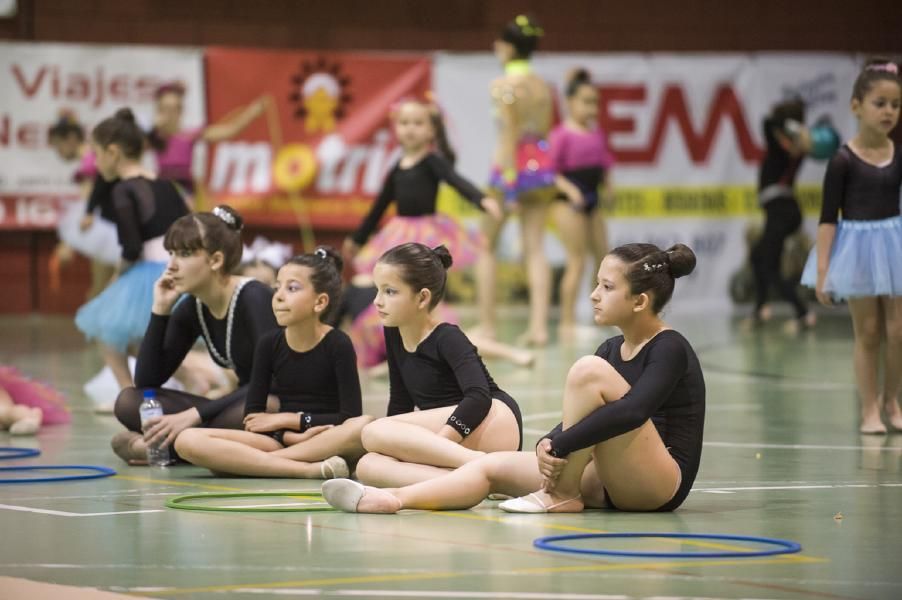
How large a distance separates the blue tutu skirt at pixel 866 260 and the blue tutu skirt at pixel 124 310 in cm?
328

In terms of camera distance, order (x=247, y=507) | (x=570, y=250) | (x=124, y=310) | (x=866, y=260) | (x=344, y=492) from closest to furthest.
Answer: (x=344, y=492) < (x=247, y=507) < (x=866, y=260) < (x=124, y=310) < (x=570, y=250)

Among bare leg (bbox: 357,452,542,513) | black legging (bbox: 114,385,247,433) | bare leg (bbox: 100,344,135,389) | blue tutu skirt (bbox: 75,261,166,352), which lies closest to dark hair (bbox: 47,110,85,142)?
blue tutu skirt (bbox: 75,261,166,352)

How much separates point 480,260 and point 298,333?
5510 mm

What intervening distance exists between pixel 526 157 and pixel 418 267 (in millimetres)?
6566

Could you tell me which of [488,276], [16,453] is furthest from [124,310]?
[488,276]

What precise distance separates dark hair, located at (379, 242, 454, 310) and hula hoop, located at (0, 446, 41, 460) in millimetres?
1864

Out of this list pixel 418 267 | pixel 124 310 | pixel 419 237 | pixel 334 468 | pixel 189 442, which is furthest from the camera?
pixel 419 237

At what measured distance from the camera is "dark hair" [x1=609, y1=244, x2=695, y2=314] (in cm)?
473

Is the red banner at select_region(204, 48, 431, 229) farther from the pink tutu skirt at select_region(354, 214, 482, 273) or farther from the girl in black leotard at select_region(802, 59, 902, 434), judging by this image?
the girl in black leotard at select_region(802, 59, 902, 434)

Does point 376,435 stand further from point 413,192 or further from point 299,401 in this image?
point 413,192

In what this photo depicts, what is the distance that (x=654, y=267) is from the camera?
15.6ft

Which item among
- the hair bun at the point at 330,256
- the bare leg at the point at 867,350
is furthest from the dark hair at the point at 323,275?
the bare leg at the point at 867,350

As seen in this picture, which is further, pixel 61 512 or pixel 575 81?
pixel 575 81

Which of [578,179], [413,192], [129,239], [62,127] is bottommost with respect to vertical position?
[129,239]
